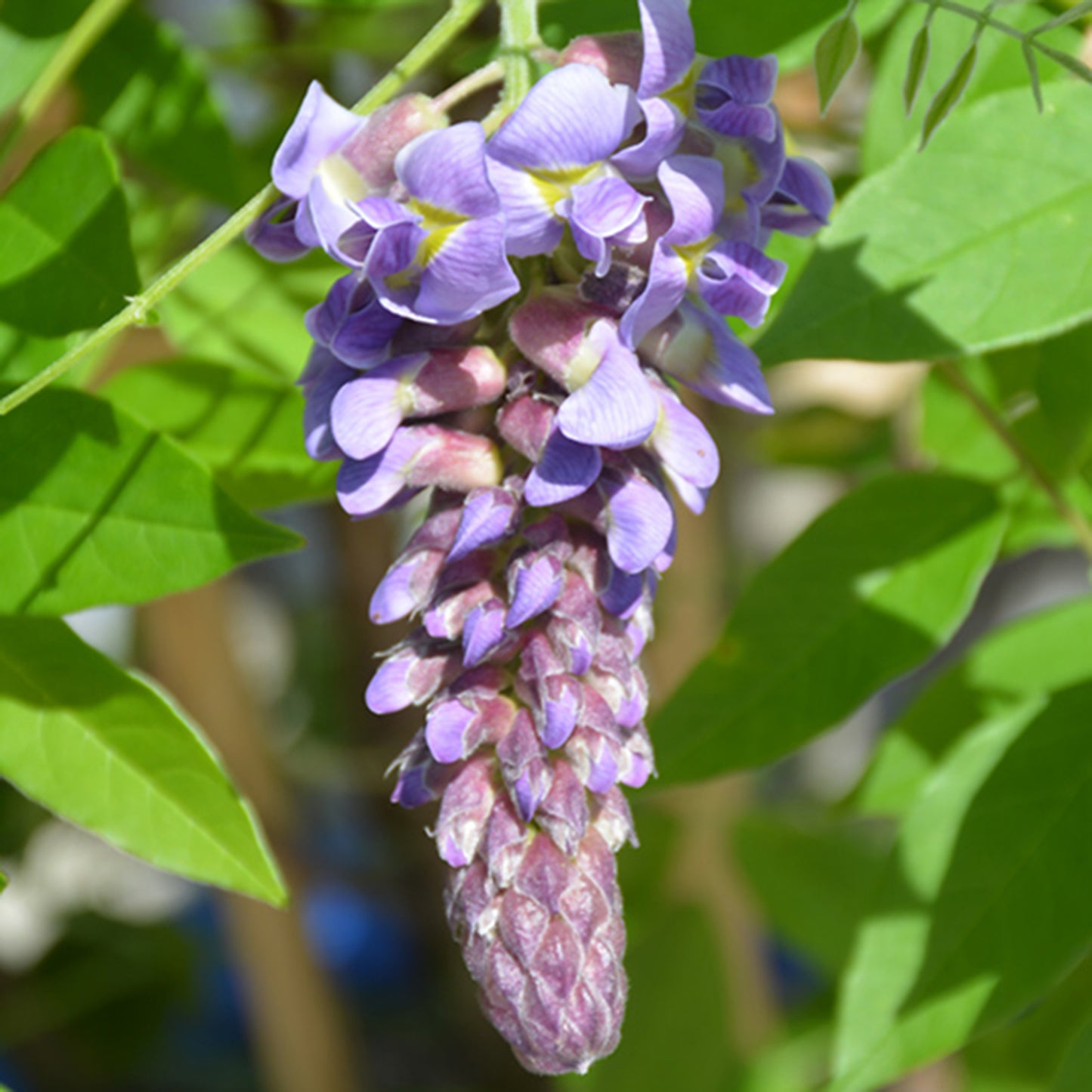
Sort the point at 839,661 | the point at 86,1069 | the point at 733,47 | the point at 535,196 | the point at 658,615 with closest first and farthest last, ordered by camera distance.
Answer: the point at 535,196, the point at 733,47, the point at 839,661, the point at 658,615, the point at 86,1069

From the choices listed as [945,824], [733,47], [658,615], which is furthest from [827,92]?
[658,615]

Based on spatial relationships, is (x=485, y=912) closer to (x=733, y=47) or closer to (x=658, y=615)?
(x=733, y=47)

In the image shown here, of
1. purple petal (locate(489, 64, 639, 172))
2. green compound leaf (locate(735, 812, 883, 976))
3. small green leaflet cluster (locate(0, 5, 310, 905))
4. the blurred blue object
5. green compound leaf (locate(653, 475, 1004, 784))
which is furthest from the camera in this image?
the blurred blue object

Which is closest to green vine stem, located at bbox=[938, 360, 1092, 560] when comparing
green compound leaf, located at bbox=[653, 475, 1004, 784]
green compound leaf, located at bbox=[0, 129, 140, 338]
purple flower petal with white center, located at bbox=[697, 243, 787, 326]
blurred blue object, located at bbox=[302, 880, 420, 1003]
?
green compound leaf, located at bbox=[653, 475, 1004, 784]

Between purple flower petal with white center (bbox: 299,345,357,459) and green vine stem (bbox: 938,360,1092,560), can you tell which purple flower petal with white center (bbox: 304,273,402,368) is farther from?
green vine stem (bbox: 938,360,1092,560)

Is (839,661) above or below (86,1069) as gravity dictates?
above

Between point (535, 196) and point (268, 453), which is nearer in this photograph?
point (535, 196)

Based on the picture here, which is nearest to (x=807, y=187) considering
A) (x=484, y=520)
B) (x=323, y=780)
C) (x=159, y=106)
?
(x=484, y=520)

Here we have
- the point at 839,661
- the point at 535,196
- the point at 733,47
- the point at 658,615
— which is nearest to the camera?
the point at 535,196

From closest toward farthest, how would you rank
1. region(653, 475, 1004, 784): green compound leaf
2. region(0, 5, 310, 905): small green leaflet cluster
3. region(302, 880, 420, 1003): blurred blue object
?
region(0, 5, 310, 905): small green leaflet cluster
region(653, 475, 1004, 784): green compound leaf
region(302, 880, 420, 1003): blurred blue object
